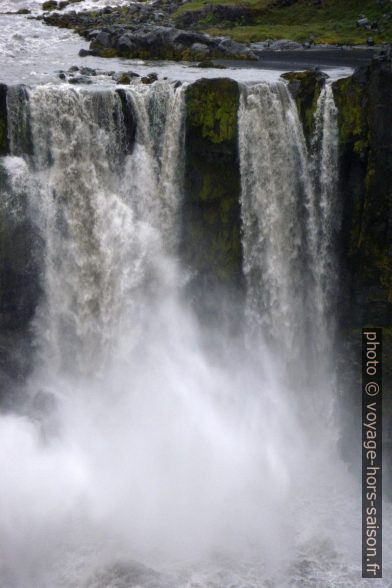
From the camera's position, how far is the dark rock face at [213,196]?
21969mm

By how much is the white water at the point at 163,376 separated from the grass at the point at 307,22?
24.8 metres

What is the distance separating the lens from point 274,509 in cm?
2122

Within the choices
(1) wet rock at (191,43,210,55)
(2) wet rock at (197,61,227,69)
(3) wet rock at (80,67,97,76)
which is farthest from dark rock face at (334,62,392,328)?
(1) wet rock at (191,43,210,55)

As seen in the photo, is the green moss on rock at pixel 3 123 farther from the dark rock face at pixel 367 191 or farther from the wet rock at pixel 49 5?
the wet rock at pixel 49 5

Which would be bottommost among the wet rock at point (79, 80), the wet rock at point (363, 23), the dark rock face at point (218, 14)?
the wet rock at point (79, 80)

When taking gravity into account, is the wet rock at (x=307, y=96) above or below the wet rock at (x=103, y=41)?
below

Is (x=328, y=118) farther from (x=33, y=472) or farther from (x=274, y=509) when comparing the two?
(x=33, y=472)

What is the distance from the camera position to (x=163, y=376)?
23.7m

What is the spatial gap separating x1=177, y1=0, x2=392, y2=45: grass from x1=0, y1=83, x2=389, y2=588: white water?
24.8 m

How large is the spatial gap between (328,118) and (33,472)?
14.6 meters

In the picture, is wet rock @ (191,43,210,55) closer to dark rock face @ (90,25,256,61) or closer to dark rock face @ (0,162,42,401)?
dark rock face @ (90,25,256,61)

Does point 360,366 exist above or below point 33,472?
above

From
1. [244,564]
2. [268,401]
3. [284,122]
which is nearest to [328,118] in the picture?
[284,122]

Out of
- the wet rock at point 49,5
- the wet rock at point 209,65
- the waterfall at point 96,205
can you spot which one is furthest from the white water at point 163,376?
the wet rock at point 49,5
